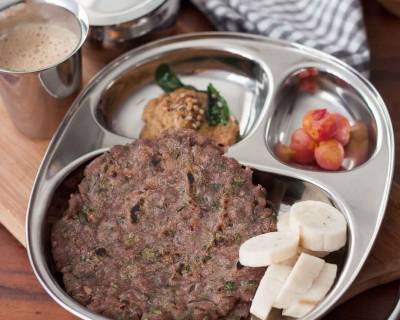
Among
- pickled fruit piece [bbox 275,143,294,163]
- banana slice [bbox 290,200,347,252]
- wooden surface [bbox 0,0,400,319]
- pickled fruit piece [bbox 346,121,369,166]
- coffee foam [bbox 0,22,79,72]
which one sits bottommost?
wooden surface [bbox 0,0,400,319]

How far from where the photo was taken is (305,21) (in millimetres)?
4930

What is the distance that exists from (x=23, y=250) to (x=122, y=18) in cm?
156

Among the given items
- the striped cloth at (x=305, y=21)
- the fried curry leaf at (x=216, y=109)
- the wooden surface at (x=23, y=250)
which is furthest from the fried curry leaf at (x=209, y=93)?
the striped cloth at (x=305, y=21)

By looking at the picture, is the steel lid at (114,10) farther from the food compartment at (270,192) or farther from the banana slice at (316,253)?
the banana slice at (316,253)

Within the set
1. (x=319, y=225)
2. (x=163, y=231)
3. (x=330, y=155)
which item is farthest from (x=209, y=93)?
(x=319, y=225)

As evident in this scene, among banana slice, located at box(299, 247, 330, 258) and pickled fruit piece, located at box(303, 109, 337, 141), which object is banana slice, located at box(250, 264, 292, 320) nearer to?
banana slice, located at box(299, 247, 330, 258)

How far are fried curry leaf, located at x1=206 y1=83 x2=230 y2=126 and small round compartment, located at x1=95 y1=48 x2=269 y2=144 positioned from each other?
117 mm

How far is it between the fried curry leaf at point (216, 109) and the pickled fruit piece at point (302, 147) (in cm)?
44

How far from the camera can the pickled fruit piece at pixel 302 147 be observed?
4.23m

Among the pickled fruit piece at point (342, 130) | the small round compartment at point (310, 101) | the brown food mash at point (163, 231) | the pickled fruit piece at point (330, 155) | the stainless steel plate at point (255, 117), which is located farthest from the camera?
the small round compartment at point (310, 101)

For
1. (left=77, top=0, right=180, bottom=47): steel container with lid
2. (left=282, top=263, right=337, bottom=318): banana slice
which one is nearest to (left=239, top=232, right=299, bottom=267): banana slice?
(left=282, top=263, right=337, bottom=318): banana slice

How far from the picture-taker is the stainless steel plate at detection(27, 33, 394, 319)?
370 centimetres

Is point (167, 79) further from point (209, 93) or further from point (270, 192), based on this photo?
point (270, 192)

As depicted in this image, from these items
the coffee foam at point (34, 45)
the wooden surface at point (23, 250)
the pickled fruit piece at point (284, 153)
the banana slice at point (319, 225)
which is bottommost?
the wooden surface at point (23, 250)
